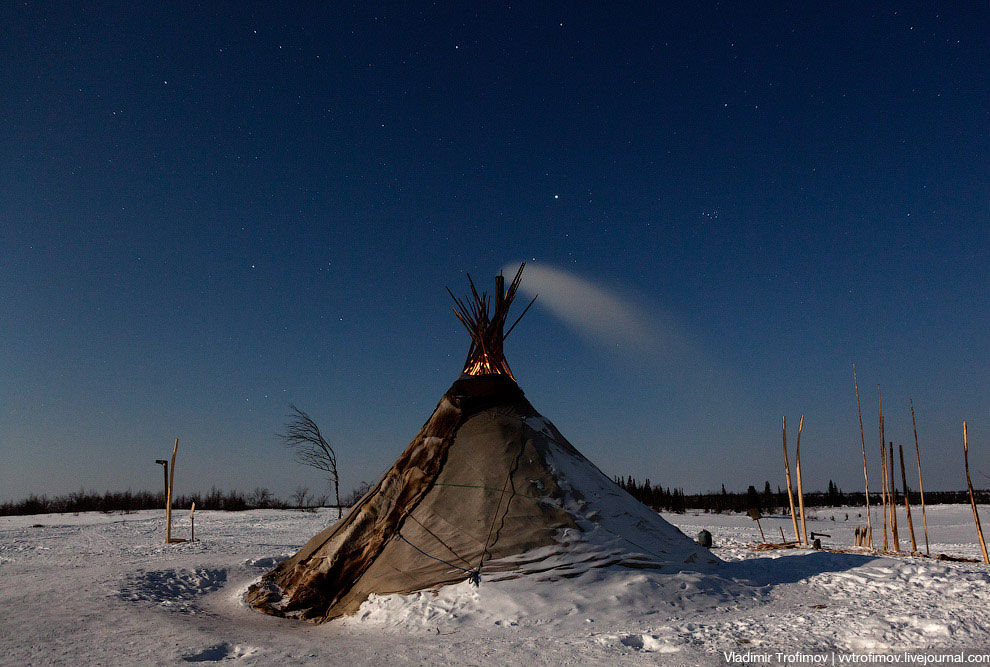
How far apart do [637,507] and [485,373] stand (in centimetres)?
250

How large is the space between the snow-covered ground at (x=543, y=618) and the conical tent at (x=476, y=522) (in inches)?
8.7

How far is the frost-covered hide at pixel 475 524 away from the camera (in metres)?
5.39

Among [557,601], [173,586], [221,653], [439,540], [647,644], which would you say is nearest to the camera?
[647,644]

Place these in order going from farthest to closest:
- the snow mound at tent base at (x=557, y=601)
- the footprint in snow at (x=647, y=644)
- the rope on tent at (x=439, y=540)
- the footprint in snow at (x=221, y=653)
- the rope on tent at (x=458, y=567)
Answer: the rope on tent at (x=439, y=540)
the rope on tent at (x=458, y=567)
the snow mound at tent base at (x=557, y=601)
the footprint in snow at (x=221, y=653)
the footprint in snow at (x=647, y=644)

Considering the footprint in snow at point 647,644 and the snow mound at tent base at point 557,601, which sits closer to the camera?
the footprint in snow at point 647,644

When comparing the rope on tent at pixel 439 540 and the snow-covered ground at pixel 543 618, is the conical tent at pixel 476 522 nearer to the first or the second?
the rope on tent at pixel 439 540

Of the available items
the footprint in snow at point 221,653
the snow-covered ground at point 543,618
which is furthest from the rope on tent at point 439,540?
the footprint in snow at point 221,653

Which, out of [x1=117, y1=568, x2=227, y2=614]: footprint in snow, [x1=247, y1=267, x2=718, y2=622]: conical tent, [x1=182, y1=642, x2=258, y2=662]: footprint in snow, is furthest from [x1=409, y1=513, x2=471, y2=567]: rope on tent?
[x1=117, y1=568, x2=227, y2=614]: footprint in snow

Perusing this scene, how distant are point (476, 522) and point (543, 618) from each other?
133 cm

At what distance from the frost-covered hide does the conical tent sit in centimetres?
1

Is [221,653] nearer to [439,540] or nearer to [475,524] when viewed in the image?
[439,540]

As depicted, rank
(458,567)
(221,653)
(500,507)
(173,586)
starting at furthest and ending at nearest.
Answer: (173,586) → (500,507) → (458,567) → (221,653)

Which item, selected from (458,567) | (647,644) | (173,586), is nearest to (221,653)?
(458,567)

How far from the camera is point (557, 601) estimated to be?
15.8ft
